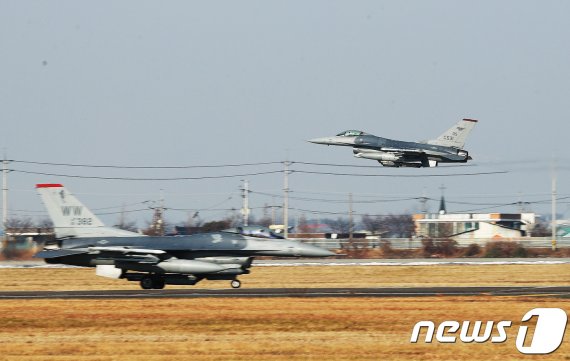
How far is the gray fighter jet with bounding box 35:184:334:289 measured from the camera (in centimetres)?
3041

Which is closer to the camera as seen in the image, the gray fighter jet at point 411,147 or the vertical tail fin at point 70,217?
the vertical tail fin at point 70,217

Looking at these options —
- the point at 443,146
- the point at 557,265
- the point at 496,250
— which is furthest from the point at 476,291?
the point at 496,250

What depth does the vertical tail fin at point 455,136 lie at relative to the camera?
5872 centimetres

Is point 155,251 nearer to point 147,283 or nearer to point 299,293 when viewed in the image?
point 147,283

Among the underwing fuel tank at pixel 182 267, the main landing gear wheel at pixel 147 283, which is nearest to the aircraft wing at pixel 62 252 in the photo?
the underwing fuel tank at pixel 182 267

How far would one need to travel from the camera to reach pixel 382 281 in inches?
1398

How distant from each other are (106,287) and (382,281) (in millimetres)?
10638

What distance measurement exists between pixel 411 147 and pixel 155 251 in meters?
30.5

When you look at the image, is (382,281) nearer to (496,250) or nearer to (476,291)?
(476,291)

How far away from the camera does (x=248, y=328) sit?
770 inches

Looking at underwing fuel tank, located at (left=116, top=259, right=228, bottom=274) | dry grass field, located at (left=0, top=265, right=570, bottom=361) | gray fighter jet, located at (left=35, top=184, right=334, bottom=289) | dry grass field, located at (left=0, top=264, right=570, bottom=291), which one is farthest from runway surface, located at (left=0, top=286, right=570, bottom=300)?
dry grass field, located at (left=0, top=264, right=570, bottom=291)

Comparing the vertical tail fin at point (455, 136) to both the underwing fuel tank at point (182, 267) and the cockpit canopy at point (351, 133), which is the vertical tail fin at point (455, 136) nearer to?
the cockpit canopy at point (351, 133)

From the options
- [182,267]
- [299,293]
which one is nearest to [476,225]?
[182,267]

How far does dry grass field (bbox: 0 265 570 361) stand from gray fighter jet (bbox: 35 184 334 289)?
4631mm
